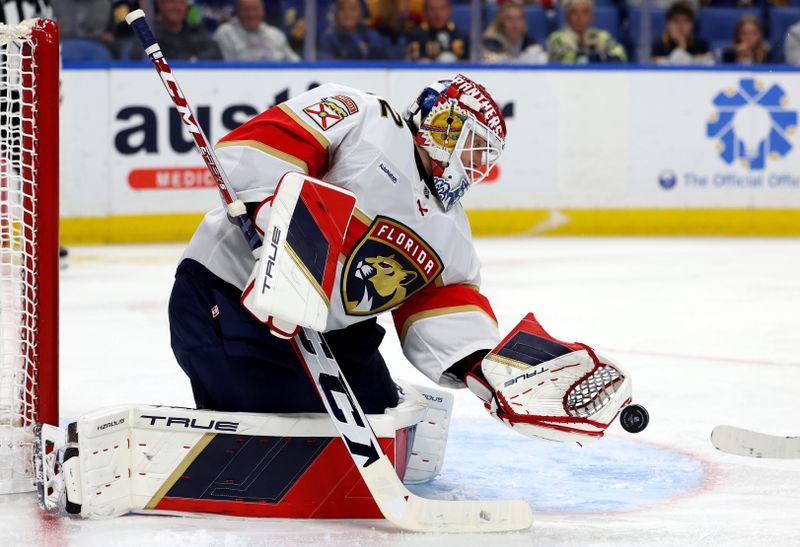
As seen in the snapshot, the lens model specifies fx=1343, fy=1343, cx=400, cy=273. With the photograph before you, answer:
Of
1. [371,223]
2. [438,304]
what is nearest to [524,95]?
[438,304]

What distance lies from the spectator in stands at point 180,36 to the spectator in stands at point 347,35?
0.53 m

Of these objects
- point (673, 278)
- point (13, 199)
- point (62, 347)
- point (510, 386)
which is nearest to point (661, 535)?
point (510, 386)

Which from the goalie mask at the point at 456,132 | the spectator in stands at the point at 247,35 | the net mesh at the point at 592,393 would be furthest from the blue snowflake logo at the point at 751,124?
the net mesh at the point at 592,393

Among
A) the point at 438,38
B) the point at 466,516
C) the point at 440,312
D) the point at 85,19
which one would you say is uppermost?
the point at 85,19

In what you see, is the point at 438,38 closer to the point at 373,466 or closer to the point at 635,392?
the point at 635,392

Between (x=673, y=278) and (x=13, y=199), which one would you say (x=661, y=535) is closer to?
(x=13, y=199)

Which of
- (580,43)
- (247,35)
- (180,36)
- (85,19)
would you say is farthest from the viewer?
(580,43)

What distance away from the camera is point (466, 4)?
668cm

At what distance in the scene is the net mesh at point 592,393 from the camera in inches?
83.4

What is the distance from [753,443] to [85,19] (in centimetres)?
452

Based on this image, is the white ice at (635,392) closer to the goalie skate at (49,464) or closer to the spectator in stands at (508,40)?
the goalie skate at (49,464)

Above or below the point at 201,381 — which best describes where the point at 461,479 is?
below

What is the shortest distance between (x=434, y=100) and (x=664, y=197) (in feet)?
16.0

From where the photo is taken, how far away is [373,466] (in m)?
2.03
